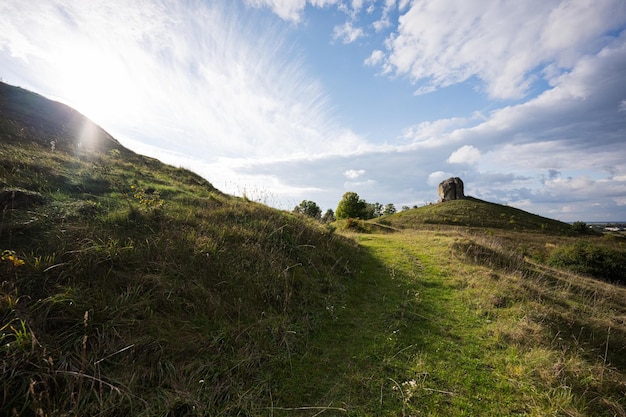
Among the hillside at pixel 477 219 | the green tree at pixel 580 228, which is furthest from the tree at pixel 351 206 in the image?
the green tree at pixel 580 228

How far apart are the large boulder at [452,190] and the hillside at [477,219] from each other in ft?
16.7

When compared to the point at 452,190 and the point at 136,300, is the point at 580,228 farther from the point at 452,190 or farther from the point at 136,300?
the point at 136,300

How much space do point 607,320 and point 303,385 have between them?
8706 millimetres

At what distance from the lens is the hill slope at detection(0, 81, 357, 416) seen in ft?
10.4

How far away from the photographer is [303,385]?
419 cm

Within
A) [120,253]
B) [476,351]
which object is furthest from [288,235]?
[476,351]

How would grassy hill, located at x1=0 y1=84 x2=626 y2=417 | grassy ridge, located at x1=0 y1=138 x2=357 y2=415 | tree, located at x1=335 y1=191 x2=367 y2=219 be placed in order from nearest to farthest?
grassy ridge, located at x1=0 y1=138 x2=357 y2=415, grassy hill, located at x1=0 y1=84 x2=626 y2=417, tree, located at x1=335 y1=191 x2=367 y2=219

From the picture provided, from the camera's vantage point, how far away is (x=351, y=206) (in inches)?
2160

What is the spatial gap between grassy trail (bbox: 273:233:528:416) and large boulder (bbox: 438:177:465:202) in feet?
219

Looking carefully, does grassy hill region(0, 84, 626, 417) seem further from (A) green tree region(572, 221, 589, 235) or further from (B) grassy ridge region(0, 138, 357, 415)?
(A) green tree region(572, 221, 589, 235)

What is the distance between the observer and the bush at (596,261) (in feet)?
65.9

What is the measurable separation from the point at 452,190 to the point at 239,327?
7322cm

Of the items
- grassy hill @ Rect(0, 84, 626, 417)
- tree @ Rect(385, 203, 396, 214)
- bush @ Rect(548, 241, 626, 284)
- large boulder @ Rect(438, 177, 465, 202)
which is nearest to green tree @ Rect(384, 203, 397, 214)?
tree @ Rect(385, 203, 396, 214)

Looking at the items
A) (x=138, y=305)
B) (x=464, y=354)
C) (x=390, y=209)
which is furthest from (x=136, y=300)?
(x=390, y=209)
